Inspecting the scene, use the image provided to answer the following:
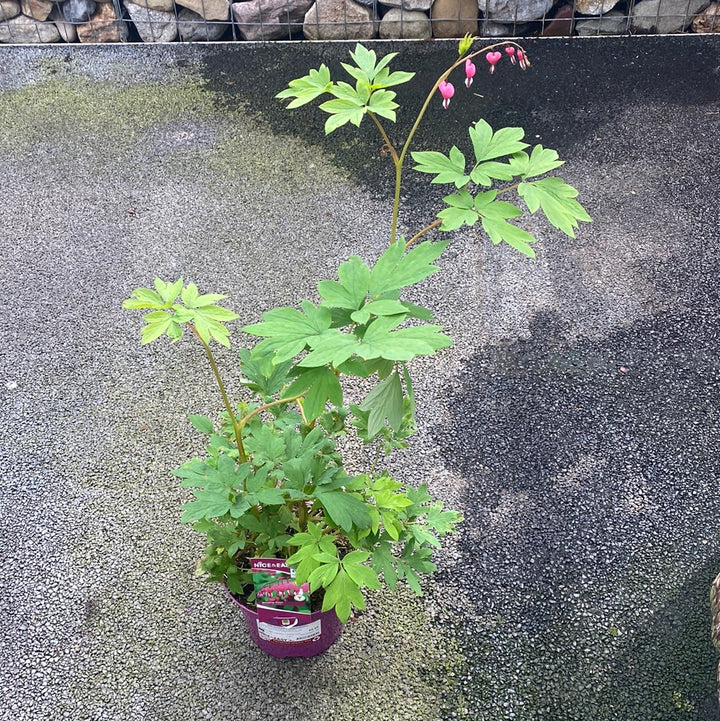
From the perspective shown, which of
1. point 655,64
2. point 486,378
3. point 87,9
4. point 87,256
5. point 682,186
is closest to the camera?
point 486,378


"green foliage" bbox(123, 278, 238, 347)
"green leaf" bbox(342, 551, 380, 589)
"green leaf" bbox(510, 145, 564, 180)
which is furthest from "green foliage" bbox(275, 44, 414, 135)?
"green leaf" bbox(342, 551, 380, 589)

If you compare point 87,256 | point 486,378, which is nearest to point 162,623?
point 486,378

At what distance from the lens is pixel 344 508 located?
1236mm

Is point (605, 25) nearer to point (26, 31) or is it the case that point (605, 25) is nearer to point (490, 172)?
point (26, 31)

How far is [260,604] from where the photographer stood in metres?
1.43

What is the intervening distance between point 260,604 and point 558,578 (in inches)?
29.5

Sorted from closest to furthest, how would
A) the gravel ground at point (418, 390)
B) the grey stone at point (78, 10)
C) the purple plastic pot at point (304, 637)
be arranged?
1. the purple plastic pot at point (304, 637)
2. the gravel ground at point (418, 390)
3. the grey stone at point (78, 10)

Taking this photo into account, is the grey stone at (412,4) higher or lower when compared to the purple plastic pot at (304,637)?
higher

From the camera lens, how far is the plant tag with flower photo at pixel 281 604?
1369mm

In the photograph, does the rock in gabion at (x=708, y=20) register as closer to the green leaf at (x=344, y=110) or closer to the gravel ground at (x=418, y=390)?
the gravel ground at (x=418, y=390)

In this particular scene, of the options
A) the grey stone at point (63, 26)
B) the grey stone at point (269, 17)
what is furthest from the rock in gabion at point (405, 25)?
the grey stone at point (63, 26)

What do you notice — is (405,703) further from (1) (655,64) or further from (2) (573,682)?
(1) (655,64)

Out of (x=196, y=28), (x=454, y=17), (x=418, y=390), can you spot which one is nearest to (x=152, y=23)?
(x=196, y=28)

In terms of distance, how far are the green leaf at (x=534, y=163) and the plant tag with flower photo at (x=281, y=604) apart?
0.78 m
